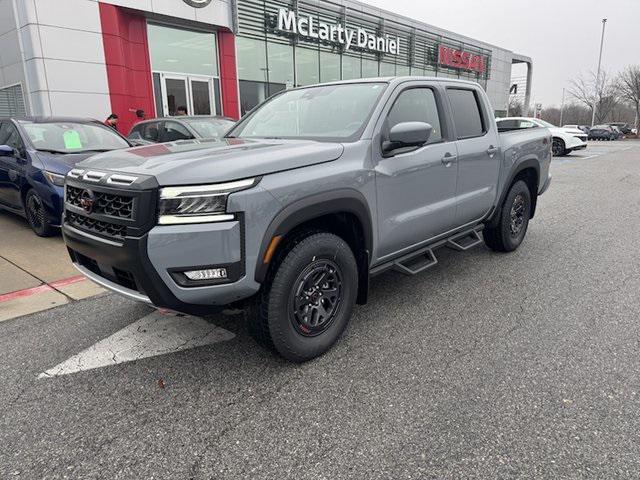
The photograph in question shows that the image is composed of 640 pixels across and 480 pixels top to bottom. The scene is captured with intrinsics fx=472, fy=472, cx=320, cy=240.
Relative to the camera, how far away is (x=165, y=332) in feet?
11.7

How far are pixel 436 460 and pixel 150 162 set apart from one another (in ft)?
7.15

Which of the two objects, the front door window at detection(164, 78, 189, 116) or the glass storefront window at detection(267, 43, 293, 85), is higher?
the glass storefront window at detection(267, 43, 293, 85)

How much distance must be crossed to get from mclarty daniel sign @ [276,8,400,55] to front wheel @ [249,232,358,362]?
16531 millimetres

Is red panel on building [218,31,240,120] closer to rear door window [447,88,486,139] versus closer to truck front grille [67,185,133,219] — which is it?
rear door window [447,88,486,139]

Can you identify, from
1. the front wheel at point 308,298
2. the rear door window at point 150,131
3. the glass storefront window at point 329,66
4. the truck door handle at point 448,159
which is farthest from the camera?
the glass storefront window at point 329,66

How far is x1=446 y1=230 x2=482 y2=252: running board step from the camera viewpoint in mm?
4534

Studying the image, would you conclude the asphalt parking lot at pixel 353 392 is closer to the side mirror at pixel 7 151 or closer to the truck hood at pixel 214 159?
Answer: the truck hood at pixel 214 159

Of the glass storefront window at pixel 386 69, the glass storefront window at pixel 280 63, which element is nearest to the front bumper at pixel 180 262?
the glass storefront window at pixel 280 63

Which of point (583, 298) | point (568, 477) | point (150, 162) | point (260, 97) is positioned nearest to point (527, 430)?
point (568, 477)

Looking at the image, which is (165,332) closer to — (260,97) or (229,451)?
(229,451)

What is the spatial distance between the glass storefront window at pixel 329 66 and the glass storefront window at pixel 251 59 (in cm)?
322

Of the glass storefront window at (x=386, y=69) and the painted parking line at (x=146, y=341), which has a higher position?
the glass storefront window at (x=386, y=69)

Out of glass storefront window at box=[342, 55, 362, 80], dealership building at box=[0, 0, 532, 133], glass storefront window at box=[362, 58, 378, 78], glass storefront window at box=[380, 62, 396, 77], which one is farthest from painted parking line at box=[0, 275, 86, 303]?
glass storefront window at box=[380, 62, 396, 77]

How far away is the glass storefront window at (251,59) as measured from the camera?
16.5 meters
